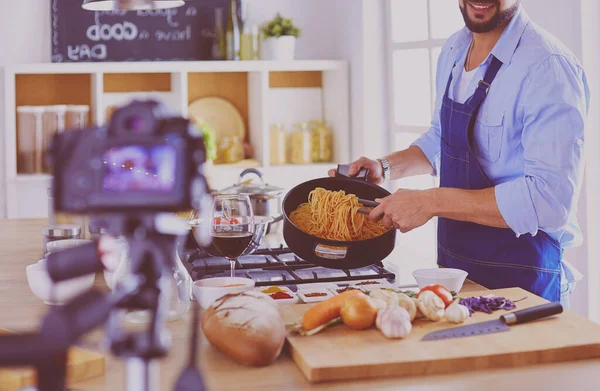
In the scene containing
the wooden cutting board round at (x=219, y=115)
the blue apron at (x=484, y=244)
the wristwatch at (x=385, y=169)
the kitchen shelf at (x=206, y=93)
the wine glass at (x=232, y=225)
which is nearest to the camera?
the wine glass at (x=232, y=225)

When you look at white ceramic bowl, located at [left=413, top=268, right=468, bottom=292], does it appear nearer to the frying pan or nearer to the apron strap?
the frying pan

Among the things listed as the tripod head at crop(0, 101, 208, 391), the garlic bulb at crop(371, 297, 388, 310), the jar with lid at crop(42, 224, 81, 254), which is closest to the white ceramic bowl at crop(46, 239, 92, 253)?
the jar with lid at crop(42, 224, 81, 254)

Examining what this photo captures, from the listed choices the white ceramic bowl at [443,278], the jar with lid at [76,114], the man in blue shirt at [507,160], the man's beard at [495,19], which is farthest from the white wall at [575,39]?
the jar with lid at [76,114]

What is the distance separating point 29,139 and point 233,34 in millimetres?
1311

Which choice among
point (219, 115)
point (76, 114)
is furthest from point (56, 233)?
point (219, 115)

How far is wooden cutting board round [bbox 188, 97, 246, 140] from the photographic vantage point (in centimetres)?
489

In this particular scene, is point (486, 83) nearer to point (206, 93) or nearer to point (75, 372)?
point (75, 372)

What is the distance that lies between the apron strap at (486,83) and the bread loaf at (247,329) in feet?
3.62

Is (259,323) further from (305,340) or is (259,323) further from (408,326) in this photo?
(408,326)

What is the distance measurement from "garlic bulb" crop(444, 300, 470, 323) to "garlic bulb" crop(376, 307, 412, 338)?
10 centimetres

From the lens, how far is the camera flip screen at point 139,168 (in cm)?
74

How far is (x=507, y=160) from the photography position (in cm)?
221

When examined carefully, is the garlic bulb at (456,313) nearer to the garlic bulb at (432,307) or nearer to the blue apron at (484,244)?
the garlic bulb at (432,307)

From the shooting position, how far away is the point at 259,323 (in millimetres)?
1319
